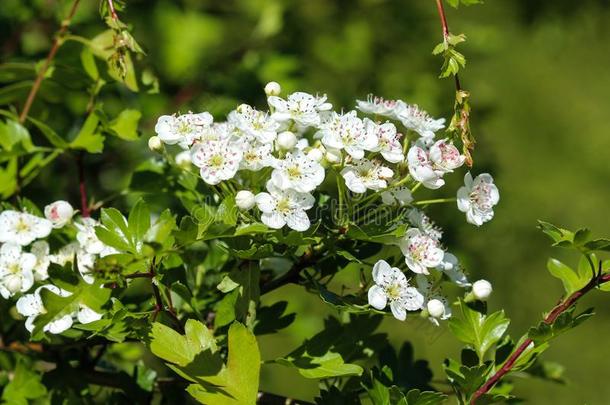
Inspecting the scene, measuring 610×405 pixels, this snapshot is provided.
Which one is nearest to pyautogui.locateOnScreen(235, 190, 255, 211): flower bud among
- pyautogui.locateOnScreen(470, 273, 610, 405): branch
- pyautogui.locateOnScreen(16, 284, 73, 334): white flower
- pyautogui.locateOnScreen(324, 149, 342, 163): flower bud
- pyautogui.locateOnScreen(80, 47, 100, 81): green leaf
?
pyautogui.locateOnScreen(324, 149, 342, 163): flower bud

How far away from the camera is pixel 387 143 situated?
37.6 inches

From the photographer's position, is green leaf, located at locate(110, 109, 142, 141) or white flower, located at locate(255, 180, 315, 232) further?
green leaf, located at locate(110, 109, 142, 141)

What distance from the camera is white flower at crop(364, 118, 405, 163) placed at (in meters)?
0.94

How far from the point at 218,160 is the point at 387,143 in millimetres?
188

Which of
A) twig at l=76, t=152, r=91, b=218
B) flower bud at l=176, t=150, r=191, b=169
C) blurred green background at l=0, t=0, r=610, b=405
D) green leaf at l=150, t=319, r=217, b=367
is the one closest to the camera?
green leaf at l=150, t=319, r=217, b=367

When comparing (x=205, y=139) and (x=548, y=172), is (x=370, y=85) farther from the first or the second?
(x=548, y=172)

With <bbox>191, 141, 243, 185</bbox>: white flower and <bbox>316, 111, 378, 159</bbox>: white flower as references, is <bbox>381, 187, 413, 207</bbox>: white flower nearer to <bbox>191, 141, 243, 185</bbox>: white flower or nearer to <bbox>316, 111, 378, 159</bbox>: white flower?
<bbox>316, 111, 378, 159</bbox>: white flower

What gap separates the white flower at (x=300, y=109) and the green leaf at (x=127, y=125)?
0.91 ft

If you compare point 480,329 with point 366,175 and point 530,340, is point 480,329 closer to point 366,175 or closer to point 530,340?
point 530,340

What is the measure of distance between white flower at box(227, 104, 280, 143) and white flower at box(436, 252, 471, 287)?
0.25 m

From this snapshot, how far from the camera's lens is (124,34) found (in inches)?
41.2

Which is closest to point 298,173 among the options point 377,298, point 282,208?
point 282,208

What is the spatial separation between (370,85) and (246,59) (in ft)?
1.21

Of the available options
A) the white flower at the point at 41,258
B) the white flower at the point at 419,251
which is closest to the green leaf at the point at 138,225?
the white flower at the point at 41,258
